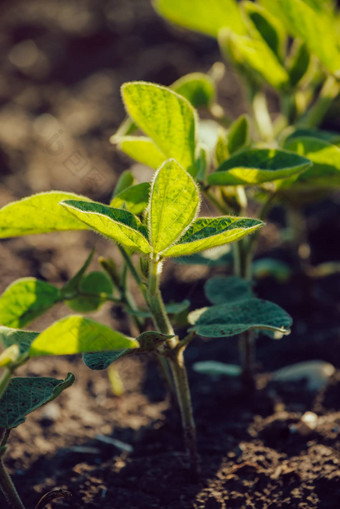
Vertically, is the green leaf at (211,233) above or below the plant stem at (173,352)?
above

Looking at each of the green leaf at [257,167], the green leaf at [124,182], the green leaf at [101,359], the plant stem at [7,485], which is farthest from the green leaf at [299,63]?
the plant stem at [7,485]

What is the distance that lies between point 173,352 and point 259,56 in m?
0.58

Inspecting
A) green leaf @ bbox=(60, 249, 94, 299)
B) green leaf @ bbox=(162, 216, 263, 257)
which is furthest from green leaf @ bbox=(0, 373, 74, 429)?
green leaf @ bbox=(162, 216, 263, 257)

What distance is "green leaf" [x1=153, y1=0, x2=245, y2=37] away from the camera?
4.07 feet

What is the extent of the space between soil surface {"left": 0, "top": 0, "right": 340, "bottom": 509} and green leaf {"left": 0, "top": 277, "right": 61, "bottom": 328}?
300 mm

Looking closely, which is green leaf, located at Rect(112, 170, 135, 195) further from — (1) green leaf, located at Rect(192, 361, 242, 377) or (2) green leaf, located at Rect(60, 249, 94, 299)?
(1) green leaf, located at Rect(192, 361, 242, 377)

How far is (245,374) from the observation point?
44.9 inches

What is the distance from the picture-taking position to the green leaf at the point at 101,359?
0.70m

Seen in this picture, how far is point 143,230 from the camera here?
2.43 feet

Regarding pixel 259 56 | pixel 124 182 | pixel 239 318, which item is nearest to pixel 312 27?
pixel 259 56

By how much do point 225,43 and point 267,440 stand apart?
0.81m

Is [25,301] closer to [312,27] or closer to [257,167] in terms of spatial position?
[257,167]

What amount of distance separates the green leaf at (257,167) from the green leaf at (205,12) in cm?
52

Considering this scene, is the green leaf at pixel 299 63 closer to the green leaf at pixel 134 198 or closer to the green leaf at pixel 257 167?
the green leaf at pixel 257 167
